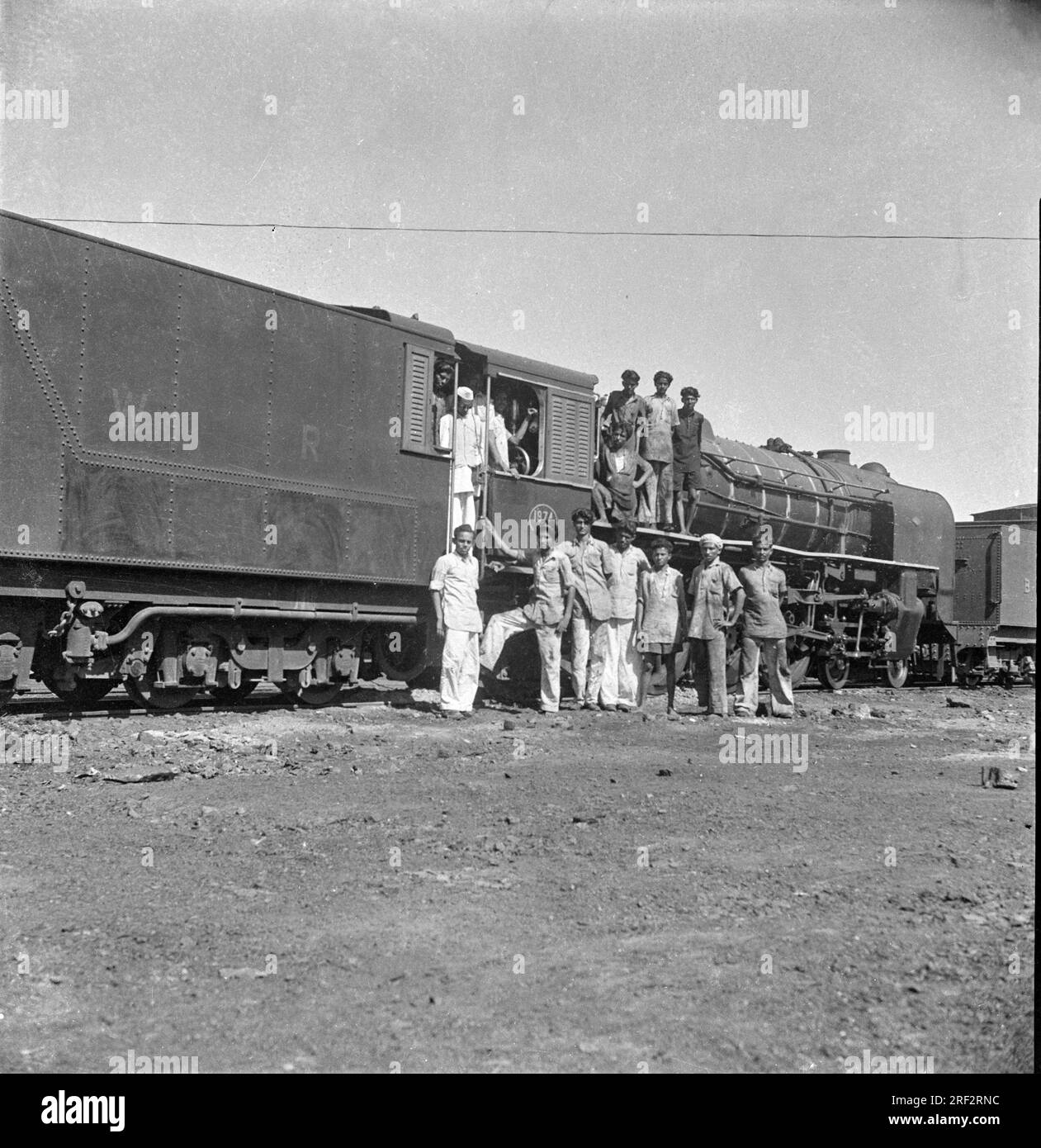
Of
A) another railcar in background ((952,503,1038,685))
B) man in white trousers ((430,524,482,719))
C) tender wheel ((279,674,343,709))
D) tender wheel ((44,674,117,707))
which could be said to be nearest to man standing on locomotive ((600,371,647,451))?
man in white trousers ((430,524,482,719))

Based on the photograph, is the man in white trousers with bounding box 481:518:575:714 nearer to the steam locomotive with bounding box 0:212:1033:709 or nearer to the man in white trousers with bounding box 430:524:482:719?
the steam locomotive with bounding box 0:212:1033:709

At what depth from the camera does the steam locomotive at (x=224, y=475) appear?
27.2 ft

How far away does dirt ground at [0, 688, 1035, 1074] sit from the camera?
10.4 ft

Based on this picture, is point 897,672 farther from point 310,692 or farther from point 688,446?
point 310,692

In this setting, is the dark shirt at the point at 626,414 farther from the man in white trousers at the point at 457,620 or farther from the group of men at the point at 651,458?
the man in white trousers at the point at 457,620

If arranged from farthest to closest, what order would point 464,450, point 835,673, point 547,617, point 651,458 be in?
point 835,673 < point 651,458 < point 464,450 < point 547,617

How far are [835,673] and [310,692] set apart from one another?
27.4 ft

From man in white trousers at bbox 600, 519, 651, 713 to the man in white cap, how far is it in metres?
1.60

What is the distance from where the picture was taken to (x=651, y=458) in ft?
43.1

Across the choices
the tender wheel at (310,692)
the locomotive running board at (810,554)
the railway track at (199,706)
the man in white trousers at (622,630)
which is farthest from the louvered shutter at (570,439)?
the tender wheel at (310,692)

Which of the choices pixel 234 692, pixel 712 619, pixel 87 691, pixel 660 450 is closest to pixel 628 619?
pixel 712 619
